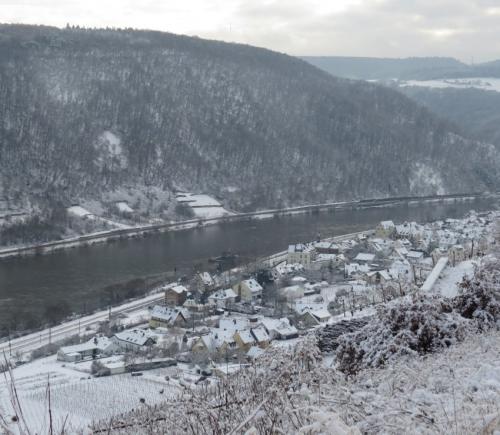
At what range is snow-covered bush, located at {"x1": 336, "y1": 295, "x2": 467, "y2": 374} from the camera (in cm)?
242

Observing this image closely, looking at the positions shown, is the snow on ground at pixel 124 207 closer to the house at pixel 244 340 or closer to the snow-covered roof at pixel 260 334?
the snow-covered roof at pixel 260 334

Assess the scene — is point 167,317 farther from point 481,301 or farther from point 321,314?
point 481,301

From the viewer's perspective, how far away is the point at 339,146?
4353cm

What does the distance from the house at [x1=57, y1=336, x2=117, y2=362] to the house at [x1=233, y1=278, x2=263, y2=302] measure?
443cm

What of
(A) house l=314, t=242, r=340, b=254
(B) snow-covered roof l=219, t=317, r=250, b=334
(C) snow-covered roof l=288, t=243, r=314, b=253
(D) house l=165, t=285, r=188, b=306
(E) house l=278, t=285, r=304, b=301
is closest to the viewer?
(B) snow-covered roof l=219, t=317, r=250, b=334

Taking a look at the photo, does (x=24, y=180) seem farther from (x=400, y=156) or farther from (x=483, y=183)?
(x=483, y=183)

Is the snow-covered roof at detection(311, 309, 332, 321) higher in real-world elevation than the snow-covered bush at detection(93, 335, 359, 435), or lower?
lower

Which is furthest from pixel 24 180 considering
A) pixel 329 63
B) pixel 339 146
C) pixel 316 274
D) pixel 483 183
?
pixel 329 63

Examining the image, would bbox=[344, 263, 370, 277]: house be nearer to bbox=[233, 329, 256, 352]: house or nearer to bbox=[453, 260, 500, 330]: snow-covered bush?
bbox=[233, 329, 256, 352]: house

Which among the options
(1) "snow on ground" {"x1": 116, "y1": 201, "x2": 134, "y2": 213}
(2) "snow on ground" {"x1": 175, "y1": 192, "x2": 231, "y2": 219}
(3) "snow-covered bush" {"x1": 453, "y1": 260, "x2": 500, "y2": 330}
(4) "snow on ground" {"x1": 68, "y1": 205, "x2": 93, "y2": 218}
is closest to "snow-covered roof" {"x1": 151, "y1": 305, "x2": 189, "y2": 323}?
(3) "snow-covered bush" {"x1": 453, "y1": 260, "x2": 500, "y2": 330}

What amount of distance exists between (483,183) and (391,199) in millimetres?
8063

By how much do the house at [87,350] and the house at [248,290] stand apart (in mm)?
4427

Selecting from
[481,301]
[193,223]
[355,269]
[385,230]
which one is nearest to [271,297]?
[355,269]

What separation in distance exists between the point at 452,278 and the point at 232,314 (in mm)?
9961
